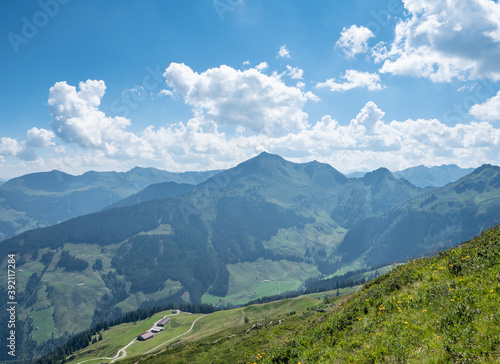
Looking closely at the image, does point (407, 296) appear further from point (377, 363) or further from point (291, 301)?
point (291, 301)

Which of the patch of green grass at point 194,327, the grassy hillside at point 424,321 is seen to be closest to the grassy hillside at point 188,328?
the patch of green grass at point 194,327

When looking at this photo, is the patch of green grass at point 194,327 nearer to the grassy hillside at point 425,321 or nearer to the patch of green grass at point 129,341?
the patch of green grass at point 129,341

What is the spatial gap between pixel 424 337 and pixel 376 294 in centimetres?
911

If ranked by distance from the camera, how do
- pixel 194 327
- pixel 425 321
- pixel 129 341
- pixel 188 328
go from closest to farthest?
pixel 425 321 < pixel 194 327 < pixel 188 328 < pixel 129 341

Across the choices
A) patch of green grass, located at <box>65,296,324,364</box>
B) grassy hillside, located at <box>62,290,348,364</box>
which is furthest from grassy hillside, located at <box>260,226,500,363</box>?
patch of green grass, located at <box>65,296,324,364</box>

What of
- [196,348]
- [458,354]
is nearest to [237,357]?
[196,348]

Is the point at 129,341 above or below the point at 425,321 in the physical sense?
below

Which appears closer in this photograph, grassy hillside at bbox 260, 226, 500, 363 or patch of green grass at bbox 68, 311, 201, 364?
grassy hillside at bbox 260, 226, 500, 363

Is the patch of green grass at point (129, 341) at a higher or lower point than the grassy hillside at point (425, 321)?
lower

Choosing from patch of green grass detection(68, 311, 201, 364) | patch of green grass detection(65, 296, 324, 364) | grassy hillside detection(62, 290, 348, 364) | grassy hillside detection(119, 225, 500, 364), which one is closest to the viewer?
grassy hillside detection(119, 225, 500, 364)

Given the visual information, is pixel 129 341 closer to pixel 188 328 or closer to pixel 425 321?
pixel 188 328

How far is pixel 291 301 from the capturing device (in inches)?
4318

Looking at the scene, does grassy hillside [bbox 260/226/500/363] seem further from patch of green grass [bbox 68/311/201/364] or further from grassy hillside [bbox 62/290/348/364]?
patch of green grass [bbox 68/311/201/364]

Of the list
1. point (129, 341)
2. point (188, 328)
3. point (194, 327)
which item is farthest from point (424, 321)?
point (129, 341)
